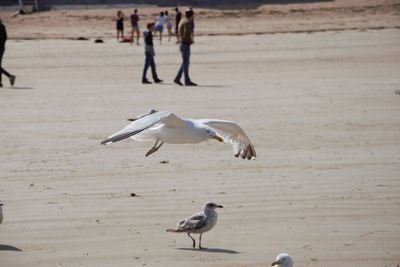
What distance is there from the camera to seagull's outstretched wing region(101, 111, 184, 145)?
11593 millimetres

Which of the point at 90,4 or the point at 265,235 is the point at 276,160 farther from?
the point at 90,4

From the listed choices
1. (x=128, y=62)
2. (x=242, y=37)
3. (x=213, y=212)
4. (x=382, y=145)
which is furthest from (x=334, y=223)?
(x=242, y=37)

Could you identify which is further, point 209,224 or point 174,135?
point 174,135

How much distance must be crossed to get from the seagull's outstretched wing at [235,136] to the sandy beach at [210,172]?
1.75 ft

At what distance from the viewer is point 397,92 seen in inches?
924

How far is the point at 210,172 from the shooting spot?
1523cm

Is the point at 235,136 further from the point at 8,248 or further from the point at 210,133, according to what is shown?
the point at 8,248

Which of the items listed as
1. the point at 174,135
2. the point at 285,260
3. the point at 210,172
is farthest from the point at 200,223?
the point at 210,172

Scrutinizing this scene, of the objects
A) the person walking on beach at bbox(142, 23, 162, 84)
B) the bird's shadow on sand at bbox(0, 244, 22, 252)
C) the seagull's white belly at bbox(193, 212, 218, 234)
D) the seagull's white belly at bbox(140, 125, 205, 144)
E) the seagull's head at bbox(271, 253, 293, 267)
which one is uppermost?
the seagull's white belly at bbox(140, 125, 205, 144)

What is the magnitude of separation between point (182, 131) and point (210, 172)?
2233 mm

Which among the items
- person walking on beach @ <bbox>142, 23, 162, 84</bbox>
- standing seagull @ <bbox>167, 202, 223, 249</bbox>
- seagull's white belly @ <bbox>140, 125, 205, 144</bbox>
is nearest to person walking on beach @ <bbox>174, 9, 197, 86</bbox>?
person walking on beach @ <bbox>142, 23, 162, 84</bbox>

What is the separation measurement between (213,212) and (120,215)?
70.5 inches

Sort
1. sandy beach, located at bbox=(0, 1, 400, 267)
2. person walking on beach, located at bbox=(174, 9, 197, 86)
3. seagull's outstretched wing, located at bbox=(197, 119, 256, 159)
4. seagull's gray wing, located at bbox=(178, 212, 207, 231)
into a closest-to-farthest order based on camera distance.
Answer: seagull's gray wing, located at bbox=(178, 212, 207, 231), sandy beach, located at bbox=(0, 1, 400, 267), seagull's outstretched wing, located at bbox=(197, 119, 256, 159), person walking on beach, located at bbox=(174, 9, 197, 86)

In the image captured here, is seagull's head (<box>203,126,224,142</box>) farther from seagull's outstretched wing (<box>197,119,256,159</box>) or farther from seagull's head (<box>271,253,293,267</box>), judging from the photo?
seagull's head (<box>271,253,293,267</box>)
